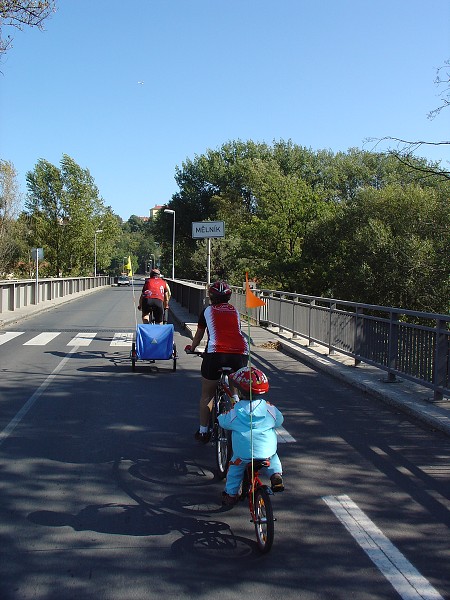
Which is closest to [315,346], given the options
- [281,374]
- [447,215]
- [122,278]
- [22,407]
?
[281,374]

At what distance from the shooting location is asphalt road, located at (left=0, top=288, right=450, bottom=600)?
3.66 meters

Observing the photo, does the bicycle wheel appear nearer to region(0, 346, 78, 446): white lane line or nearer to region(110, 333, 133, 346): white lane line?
region(0, 346, 78, 446): white lane line

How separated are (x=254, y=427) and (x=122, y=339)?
1299 cm

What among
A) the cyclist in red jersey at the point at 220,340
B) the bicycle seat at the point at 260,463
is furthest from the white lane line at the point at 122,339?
the bicycle seat at the point at 260,463

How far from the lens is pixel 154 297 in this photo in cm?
1271

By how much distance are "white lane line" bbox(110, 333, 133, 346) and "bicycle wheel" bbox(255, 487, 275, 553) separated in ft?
39.4

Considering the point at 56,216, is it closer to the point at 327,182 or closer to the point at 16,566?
the point at 327,182

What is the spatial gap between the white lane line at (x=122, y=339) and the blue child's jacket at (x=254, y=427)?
11570 millimetres

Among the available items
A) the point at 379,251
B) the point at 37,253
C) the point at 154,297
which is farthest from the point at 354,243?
the point at 154,297

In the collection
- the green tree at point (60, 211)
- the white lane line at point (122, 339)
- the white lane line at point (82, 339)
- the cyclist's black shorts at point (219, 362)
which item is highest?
the green tree at point (60, 211)

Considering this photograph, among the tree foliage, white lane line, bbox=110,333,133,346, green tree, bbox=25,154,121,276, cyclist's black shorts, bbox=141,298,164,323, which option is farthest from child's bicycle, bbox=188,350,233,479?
green tree, bbox=25,154,121,276

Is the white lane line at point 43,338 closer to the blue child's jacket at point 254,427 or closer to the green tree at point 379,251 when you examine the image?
the blue child's jacket at point 254,427

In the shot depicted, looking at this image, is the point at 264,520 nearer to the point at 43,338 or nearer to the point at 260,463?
the point at 260,463

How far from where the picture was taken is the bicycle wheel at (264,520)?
13.0 feet
